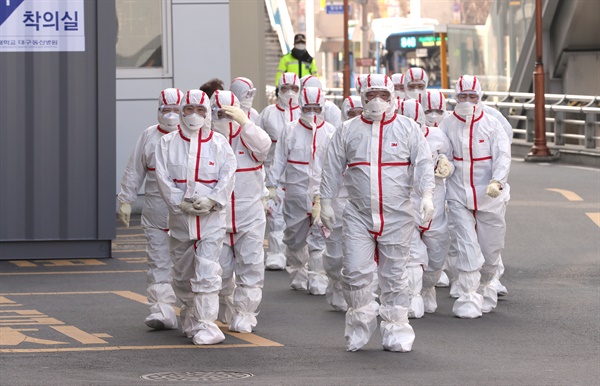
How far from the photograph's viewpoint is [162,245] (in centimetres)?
1164

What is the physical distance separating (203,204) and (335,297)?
225 cm

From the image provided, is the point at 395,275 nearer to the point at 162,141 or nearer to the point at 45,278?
the point at 162,141

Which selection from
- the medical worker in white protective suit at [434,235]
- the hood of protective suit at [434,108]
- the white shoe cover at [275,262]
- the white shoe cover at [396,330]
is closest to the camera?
the white shoe cover at [396,330]

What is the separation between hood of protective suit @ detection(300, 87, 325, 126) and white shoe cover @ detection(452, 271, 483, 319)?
88.8 inches

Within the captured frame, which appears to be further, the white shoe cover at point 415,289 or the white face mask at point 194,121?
the white shoe cover at point 415,289

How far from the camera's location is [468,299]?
12.2 metres

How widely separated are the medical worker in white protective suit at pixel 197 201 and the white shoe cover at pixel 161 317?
48 cm

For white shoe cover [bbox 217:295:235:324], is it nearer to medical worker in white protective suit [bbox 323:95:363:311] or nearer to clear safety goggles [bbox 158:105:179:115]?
medical worker in white protective suit [bbox 323:95:363:311]

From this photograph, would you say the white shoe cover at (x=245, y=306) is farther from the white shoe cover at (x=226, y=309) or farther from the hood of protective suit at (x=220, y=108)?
the hood of protective suit at (x=220, y=108)

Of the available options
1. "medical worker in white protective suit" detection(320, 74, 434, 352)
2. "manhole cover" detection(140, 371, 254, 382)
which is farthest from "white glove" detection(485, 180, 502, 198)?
"manhole cover" detection(140, 371, 254, 382)

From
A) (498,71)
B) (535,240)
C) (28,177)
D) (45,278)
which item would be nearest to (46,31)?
(28,177)

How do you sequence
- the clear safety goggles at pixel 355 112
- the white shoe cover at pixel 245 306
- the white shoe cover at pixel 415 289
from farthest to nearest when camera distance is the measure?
the clear safety goggles at pixel 355 112 < the white shoe cover at pixel 415 289 < the white shoe cover at pixel 245 306

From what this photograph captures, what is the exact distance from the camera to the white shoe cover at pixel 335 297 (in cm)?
1248

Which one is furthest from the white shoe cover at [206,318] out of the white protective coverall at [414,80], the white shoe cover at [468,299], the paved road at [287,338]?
the white protective coverall at [414,80]
